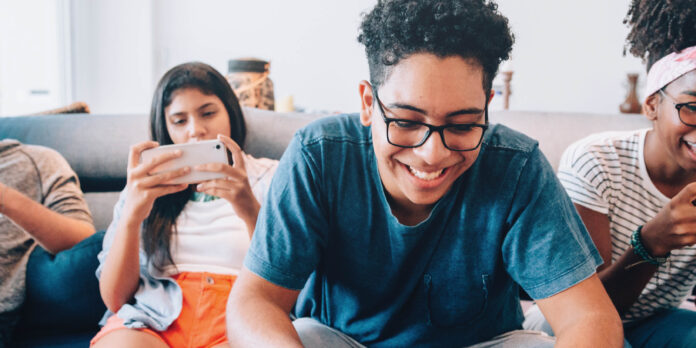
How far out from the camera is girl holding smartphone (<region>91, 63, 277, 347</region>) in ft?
4.11

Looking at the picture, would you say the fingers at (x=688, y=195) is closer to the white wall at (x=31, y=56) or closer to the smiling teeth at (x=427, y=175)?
the smiling teeth at (x=427, y=175)

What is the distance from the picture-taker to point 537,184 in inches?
38.2

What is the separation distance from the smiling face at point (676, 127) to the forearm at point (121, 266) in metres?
1.32

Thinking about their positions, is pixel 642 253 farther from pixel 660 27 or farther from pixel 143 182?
pixel 143 182

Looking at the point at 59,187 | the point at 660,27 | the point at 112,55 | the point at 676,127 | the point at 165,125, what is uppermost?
the point at 660,27

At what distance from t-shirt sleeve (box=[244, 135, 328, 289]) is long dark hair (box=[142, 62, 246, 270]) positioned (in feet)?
1.70

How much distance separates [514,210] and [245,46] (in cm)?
301

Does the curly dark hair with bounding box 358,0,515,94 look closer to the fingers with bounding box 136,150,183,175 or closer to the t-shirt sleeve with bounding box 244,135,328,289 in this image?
the t-shirt sleeve with bounding box 244,135,328,289

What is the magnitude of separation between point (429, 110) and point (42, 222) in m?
1.20

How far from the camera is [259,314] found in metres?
0.92

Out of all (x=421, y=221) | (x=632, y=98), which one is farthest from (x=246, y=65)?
(x=632, y=98)

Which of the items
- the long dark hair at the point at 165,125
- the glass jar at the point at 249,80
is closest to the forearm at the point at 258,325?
the long dark hair at the point at 165,125

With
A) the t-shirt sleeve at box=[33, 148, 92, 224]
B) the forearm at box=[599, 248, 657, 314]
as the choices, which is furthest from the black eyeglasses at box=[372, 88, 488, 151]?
the t-shirt sleeve at box=[33, 148, 92, 224]

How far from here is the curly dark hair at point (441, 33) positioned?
0.85 meters
